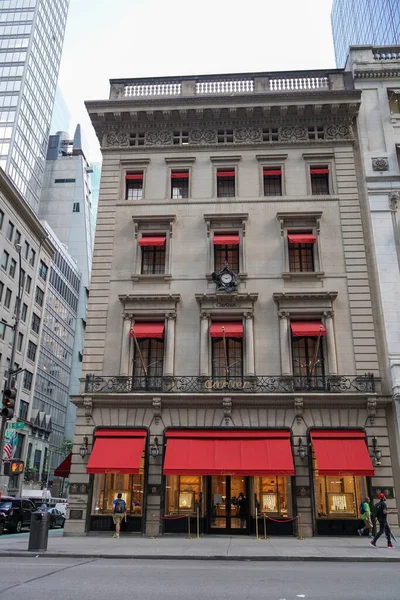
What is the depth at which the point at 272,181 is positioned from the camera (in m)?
28.3

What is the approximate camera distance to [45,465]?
78438mm

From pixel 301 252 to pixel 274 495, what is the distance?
12.1 meters

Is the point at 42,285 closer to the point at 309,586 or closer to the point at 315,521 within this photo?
the point at 315,521

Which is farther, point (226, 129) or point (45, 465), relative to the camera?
point (45, 465)

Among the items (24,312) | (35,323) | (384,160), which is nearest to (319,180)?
(384,160)

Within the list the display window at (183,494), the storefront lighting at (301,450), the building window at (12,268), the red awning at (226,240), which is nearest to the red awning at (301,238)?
the red awning at (226,240)

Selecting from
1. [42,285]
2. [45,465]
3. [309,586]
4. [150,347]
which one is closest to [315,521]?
[150,347]

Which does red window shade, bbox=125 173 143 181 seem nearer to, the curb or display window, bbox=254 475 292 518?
display window, bbox=254 475 292 518

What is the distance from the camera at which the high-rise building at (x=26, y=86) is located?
9481 cm

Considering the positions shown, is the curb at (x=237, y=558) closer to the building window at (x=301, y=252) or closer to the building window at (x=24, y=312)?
the building window at (x=301, y=252)

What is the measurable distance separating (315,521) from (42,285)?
57585 millimetres

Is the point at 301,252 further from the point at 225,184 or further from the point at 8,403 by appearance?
the point at 8,403

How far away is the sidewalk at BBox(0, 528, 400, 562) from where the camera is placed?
1482 cm

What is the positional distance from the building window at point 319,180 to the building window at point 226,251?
214 inches
